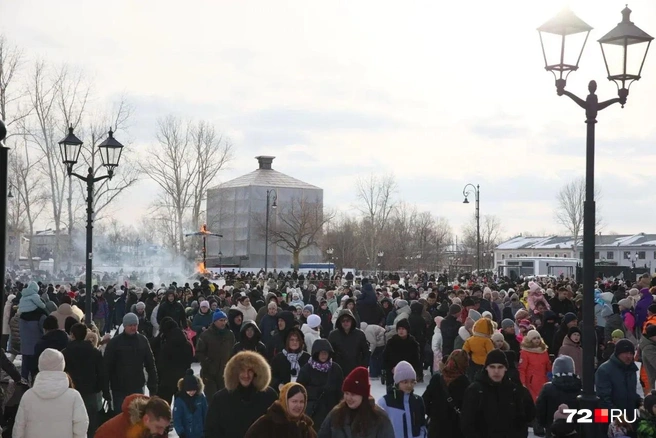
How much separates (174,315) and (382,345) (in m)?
3.84

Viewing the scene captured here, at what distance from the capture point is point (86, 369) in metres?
10.1

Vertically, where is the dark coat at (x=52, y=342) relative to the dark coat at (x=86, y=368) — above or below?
above

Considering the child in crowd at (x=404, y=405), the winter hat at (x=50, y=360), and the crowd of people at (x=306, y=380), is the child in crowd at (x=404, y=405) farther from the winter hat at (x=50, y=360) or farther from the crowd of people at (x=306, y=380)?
the winter hat at (x=50, y=360)

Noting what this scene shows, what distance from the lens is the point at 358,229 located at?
95.3 m

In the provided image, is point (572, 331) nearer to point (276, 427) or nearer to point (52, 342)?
point (52, 342)

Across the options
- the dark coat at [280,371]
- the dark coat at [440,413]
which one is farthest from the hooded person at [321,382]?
the dark coat at [440,413]

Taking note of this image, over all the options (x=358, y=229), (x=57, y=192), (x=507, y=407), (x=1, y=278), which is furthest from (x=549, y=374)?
(x=358, y=229)

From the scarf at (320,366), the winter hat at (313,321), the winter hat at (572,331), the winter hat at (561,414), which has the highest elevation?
the winter hat at (313,321)

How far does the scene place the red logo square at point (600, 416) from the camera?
757cm

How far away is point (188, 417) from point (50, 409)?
183 centimetres

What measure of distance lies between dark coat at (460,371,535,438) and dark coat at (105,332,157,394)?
171 inches

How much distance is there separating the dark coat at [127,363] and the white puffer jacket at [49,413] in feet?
9.35

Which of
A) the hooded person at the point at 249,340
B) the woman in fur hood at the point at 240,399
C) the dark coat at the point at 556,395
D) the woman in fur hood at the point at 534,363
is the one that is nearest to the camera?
the woman in fur hood at the point at 240,399

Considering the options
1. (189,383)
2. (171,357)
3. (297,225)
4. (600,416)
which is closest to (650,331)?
(600,416)
